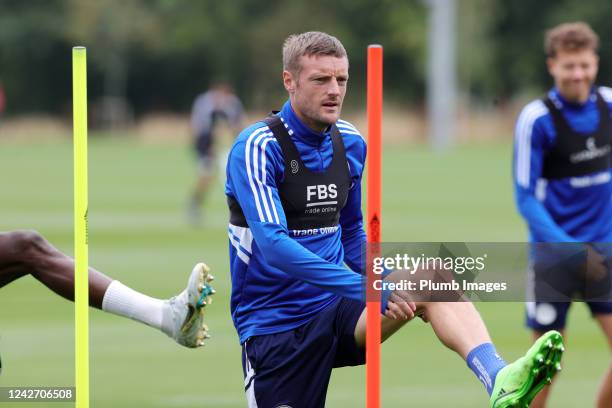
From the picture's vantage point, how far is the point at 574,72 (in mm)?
8094

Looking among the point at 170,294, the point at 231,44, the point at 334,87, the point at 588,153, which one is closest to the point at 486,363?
the point at 334,87

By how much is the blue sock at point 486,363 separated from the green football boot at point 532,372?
0.16m

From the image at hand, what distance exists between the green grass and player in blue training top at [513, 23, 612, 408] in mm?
1164

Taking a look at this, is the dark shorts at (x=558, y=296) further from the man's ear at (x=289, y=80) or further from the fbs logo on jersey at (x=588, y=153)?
the man's ear at (x=289, y=80)

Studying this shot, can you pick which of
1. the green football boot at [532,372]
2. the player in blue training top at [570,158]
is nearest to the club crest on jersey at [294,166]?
the green football boot at [532,372]

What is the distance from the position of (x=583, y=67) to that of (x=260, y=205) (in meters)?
2.95

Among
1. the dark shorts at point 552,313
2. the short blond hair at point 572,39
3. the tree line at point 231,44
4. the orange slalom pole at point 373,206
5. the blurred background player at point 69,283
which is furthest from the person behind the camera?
the tree line at point 231,44

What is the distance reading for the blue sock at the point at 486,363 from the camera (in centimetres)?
566

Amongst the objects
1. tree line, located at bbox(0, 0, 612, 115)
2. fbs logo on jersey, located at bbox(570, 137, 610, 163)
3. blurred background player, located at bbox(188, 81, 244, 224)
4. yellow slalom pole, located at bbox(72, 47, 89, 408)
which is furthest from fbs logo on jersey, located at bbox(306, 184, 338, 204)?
tree line, located at bbox(0, 0, 612, 115)

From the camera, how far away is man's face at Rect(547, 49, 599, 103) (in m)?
8.03

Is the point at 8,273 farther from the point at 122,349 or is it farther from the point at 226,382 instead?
the point at 122,349

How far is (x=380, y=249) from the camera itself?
554 centimetres
